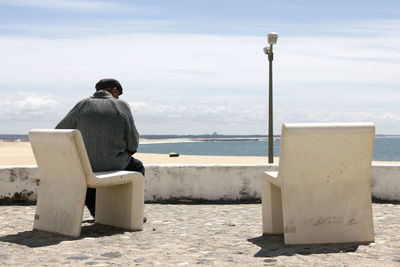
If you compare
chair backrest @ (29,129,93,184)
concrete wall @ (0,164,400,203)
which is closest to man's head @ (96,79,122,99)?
chair backrest @ (29,129,93,184)

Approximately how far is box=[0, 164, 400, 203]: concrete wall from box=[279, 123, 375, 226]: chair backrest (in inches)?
131

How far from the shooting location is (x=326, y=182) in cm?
518

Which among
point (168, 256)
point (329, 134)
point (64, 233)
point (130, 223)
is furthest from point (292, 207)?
point (64, 233)

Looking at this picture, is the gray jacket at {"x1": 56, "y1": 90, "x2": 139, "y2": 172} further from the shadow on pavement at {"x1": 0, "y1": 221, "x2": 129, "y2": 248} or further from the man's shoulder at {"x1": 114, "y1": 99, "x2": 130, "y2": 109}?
the shadow on pavement at {"x1": 0, "y1": 221, "x2": 129, "y2": 248}

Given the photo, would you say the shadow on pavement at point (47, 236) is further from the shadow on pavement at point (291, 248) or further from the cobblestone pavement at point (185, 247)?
the shadow on pavement at point (291, 248)

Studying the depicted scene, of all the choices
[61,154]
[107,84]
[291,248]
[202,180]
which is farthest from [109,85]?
[291,248]

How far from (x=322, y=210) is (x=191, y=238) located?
4.07 ft

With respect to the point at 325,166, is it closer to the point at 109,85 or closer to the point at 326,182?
the point at 326,182

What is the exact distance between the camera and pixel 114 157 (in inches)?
242

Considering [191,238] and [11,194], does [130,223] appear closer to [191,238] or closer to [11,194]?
[191,238]

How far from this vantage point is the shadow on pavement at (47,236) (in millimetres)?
5312

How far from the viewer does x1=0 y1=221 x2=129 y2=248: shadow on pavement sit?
531 cm

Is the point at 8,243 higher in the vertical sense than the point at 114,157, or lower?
lower

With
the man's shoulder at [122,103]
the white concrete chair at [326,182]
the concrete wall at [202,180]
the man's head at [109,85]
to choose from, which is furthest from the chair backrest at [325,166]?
the concrete wall at [202,180]
